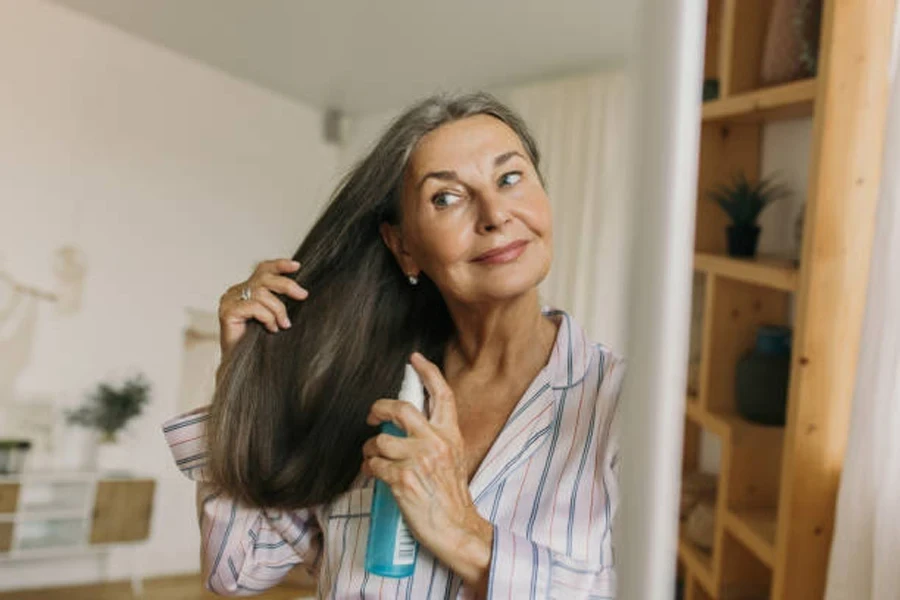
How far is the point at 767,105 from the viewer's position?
25.2 inches

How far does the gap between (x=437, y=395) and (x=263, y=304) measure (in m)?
0.19

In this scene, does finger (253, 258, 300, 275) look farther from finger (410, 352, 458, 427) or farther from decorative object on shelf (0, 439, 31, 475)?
decorative object on shelf (0, 439, 31, 475)

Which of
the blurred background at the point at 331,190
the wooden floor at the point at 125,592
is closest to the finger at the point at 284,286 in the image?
the blurred background at the point at 331,190

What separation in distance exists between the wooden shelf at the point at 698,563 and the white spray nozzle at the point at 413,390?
0.99 ft

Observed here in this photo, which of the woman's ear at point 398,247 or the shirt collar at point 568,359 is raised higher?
the woman's ear at point 398,247

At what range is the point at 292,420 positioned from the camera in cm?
72

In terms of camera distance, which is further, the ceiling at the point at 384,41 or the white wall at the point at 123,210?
the white wall at the point at 123,210

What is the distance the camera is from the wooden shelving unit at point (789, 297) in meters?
0.57

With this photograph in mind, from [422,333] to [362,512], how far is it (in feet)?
0.49

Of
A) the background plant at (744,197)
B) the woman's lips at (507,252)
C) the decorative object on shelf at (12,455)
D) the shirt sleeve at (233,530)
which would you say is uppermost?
the background plant at (744,197)

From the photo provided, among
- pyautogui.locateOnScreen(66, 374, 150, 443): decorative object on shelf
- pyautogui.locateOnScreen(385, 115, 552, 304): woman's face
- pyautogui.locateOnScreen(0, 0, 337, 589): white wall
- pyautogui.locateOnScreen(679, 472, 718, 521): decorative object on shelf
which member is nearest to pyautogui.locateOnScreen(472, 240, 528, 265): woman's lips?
pyautogui.locateOnScreen(385, 115, 552, 304): woman's face

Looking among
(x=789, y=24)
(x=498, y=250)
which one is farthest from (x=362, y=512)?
(x=789, y=24)

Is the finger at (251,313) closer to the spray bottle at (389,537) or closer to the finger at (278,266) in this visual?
the finger at (278,266)

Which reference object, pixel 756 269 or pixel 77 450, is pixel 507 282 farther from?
pixel 77 450
